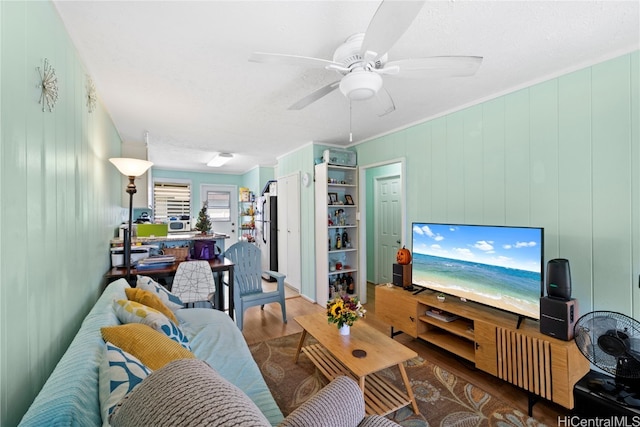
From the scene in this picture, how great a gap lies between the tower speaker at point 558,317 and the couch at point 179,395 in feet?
4.89

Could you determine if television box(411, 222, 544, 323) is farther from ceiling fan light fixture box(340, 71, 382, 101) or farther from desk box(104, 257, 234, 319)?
desk box(104, 257, 234, 319)

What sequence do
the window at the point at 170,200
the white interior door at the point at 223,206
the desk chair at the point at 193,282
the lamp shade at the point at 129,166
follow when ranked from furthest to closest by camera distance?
the white interior door at the point at 223,206
the window at the point at 170,200
the desk chair at the point at 193,282
the lamp shade at the point at 129,166

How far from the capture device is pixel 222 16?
1435 mm

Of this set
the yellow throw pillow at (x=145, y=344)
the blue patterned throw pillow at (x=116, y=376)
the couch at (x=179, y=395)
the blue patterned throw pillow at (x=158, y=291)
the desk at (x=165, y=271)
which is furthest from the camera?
the desk at (x=165, y=271)

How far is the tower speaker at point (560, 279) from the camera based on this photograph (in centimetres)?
176

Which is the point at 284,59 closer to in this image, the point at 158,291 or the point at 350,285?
the point at 158,291

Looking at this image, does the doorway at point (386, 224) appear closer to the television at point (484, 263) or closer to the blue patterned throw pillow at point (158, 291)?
the television at point (484, 263)

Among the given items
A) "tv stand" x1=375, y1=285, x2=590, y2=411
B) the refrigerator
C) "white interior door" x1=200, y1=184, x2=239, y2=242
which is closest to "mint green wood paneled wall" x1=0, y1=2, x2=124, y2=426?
"tv stand" x1=375, y1=285, x2=590, y2=411

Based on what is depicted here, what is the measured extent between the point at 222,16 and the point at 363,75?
81cm

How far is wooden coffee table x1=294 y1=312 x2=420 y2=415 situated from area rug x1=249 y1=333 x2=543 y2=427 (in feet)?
0.40

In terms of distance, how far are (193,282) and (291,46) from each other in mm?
2228

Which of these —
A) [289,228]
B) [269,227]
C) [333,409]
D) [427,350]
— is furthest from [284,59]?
[269,227]

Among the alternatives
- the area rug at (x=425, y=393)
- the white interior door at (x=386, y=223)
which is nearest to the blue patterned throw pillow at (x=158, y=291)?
the area rug at (x=425, y=393)

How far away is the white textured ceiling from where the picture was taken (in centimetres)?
140
